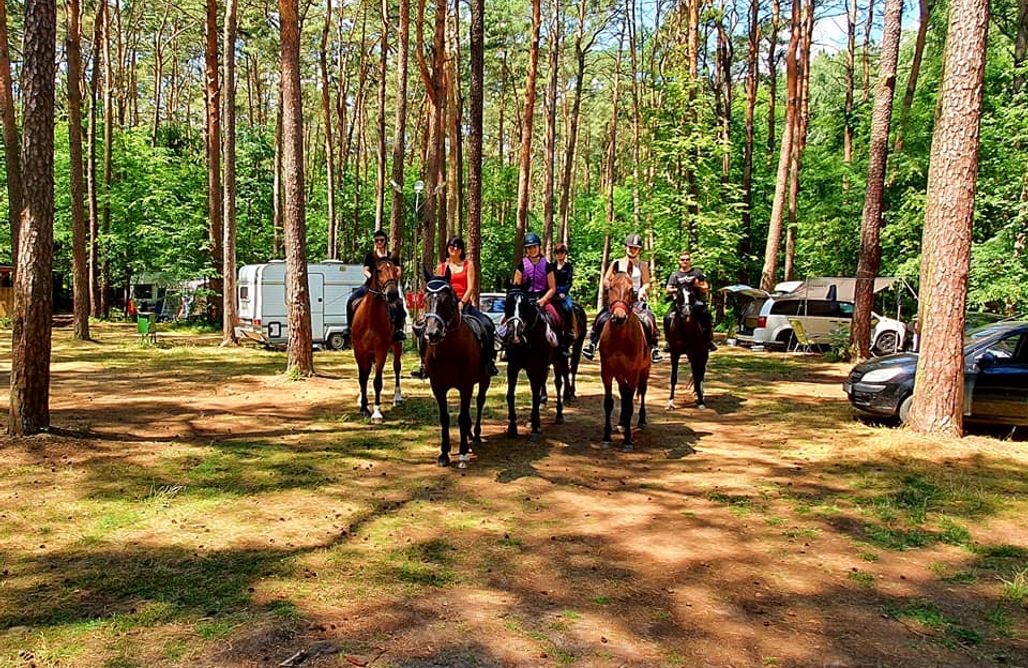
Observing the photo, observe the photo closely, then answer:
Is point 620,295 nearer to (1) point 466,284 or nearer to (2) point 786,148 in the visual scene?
(1) point 466,284

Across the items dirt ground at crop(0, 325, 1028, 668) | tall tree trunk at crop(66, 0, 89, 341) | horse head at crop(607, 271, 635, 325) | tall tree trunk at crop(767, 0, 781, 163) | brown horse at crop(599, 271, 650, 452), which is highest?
tall tree trunk at crop(767, 0, 781, 163)

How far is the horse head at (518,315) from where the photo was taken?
9305 mm

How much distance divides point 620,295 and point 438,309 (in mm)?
2535

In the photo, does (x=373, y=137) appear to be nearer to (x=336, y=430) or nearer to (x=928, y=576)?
(x=336, y=430)

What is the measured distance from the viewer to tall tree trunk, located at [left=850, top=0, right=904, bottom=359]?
16078mm

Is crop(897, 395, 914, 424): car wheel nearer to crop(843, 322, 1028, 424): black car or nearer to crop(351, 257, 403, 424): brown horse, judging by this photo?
crop(843, 322, 1028, 424): black car

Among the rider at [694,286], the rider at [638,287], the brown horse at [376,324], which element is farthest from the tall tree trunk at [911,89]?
the brown horse at [376,324]

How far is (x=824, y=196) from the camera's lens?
28391 mm

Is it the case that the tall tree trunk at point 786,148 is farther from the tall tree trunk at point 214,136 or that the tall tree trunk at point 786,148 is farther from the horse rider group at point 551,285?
the tall tree trunk at point 214,136

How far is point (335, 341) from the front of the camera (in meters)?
23.0

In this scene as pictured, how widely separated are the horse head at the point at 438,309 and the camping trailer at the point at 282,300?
14.2 m

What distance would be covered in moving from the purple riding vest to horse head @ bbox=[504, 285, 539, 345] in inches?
14.3

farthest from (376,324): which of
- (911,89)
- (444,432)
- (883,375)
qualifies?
(911,89)

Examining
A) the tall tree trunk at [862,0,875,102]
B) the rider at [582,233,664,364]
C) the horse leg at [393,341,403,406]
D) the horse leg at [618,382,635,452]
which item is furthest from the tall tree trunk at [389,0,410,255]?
the tall tree trunk at [862,0,875,102]
